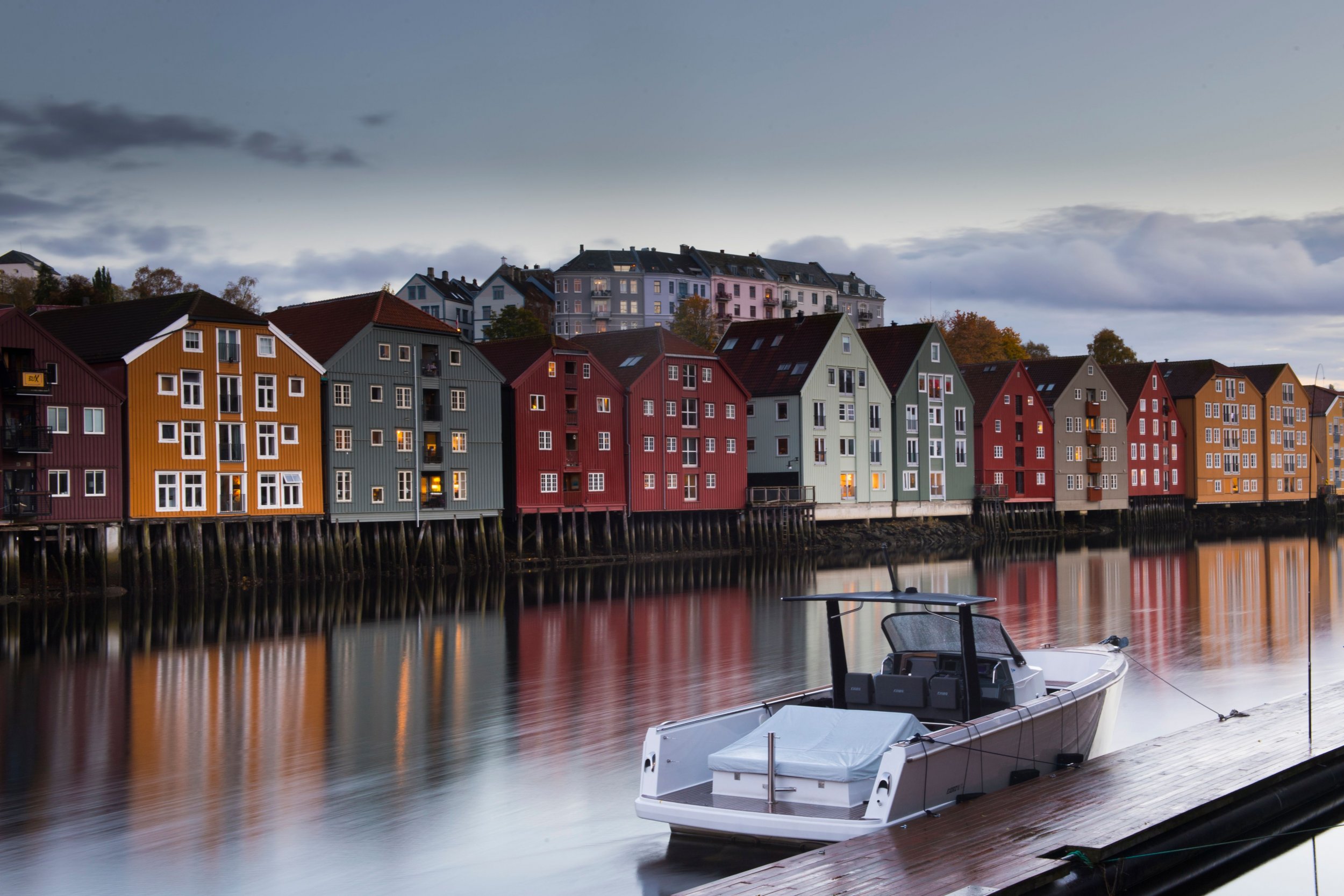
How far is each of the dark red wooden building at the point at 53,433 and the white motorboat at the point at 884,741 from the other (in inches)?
1433

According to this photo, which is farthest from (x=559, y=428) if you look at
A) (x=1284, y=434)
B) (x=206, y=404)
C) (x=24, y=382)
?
(x=1284, y=434)

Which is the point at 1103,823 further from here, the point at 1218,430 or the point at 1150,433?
the point at 1218,430

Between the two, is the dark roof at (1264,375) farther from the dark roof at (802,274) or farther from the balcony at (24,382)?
the balcony at (24,382)

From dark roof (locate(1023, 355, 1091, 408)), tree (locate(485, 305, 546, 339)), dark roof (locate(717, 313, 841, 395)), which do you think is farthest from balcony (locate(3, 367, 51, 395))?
dark roof (locate(1023, 355, 1091, 408))

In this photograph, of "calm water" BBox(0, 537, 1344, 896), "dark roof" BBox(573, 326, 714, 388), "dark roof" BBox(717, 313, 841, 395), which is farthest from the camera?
"dark roof" BBox(717, 313, 841, 395)

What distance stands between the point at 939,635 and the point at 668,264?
128 m

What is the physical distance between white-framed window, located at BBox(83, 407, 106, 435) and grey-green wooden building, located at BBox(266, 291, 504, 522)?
8954 mm

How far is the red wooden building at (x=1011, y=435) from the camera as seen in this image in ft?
280

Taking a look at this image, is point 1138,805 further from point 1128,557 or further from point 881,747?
point 1128,557

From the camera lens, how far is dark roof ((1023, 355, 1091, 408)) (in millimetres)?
92062

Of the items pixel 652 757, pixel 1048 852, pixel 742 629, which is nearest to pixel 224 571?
pixel 742 629

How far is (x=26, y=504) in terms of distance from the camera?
43688 millimetres

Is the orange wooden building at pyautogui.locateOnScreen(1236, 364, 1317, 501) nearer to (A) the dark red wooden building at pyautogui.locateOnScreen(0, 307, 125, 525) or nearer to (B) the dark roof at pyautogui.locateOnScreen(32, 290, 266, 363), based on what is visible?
(B) the dark roof at pyautogui.locateOnScreen(32, 290, 266, 363)

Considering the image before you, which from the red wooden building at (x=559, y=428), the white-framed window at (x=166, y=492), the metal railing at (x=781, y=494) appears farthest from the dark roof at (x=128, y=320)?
the metal railing at (x=781, y=494)
